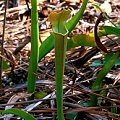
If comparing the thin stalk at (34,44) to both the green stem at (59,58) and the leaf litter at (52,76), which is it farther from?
the green stem at (59,58)

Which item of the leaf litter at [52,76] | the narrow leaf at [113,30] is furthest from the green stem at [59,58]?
the narrow leaf at [113,30]

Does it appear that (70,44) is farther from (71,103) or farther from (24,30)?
(24,30)

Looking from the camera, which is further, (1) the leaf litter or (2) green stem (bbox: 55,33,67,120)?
(1) the leaf litter

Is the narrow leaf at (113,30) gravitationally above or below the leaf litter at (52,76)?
above

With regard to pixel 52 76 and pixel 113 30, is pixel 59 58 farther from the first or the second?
pixel 52 76

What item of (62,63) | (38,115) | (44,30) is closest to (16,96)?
(38,115)

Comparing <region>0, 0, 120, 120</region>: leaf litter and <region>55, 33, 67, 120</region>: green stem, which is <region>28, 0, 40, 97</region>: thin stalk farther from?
<region>55, 33, 67, 120</region>: green stem

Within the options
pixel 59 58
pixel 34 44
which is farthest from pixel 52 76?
pixel 59 58

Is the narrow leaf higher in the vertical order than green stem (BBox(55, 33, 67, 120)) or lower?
higher

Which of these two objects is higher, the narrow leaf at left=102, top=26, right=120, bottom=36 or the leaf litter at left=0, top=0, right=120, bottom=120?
the narrow leaf at left=102, top=26, right=120, bottom=36

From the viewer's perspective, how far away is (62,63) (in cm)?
70

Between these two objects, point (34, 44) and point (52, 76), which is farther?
point (52, 76)

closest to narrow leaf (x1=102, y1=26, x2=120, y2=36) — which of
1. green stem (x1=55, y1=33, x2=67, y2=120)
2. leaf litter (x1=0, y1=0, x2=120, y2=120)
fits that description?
leaf litter (x1=0, y1=0, x2=120, y2=120)

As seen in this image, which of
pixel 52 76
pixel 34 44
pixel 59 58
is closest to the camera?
pixel 59 58
